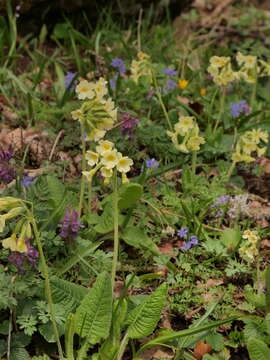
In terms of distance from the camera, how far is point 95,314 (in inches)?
73.7

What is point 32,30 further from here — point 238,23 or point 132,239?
point 132,239

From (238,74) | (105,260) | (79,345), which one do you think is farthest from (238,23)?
(79,345)

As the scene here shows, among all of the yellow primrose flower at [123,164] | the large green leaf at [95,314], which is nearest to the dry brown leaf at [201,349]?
the large green leaf at [95,314]

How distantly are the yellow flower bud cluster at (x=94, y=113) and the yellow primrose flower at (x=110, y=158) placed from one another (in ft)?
0.73

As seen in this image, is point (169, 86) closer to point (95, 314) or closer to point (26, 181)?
point (26, 181)

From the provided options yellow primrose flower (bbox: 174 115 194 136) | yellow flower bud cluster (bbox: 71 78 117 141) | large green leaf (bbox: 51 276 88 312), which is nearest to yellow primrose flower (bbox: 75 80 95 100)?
yellow flower bud cluster (bbox: 71 78 117 141)

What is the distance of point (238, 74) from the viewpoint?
2986mm

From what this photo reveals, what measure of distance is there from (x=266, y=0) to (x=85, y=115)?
4146 mm

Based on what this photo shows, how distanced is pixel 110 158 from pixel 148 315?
0.57m

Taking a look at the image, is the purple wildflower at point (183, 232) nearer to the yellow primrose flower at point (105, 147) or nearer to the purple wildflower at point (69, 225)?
the purple wildflower at point (69, 225)

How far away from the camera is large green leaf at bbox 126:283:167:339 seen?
1.89 metres

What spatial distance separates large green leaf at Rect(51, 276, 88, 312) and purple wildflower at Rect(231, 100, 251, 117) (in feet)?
5.36

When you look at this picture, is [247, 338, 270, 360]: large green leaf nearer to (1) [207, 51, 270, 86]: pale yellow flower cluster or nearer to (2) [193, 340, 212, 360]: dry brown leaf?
(2) [193, 340, 212, 360]: dry brown leaf

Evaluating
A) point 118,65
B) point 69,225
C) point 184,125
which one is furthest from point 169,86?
point 69,225
